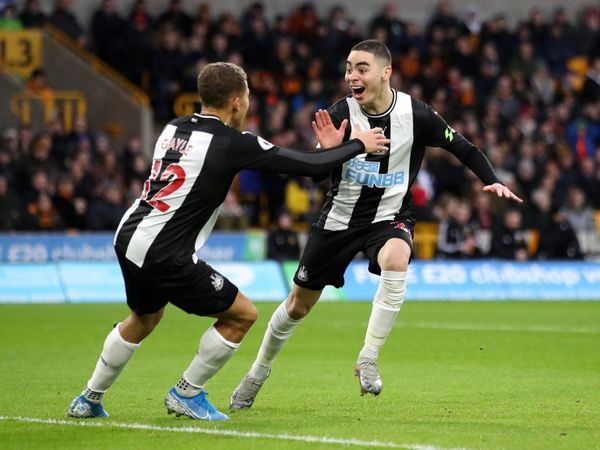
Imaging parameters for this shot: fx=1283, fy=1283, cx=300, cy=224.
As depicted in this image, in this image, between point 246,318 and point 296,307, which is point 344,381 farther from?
point 246,318

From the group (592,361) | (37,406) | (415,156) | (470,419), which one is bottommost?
(592,361)

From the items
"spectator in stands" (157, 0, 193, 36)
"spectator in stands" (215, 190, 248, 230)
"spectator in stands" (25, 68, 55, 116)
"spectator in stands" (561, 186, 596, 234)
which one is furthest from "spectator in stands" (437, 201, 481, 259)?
"spectator in stands" (25, 68, 55, 116)

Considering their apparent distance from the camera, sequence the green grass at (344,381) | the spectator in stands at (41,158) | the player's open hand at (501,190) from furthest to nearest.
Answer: the spectator in stands at (41,158) < the player's open hand at (501,190) < the green grass at (344,381)

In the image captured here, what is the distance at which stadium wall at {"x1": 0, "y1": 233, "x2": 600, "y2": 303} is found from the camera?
20.1 m

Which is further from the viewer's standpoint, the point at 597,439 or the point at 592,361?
the point at 592,361

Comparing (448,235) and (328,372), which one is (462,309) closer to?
(448,235)

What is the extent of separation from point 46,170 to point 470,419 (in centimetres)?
1551

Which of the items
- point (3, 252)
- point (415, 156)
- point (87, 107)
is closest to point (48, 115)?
point (87, 107)

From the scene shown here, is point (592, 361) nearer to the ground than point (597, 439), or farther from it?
nearer to the ground

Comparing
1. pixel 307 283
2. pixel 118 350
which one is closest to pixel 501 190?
pixel 307 283

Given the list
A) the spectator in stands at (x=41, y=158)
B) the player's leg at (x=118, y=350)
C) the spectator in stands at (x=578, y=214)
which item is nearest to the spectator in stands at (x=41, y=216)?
the spectator in stands at (x=41, y=158)

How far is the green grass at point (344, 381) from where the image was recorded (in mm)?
7559

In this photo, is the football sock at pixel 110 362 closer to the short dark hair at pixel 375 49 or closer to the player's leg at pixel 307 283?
the player's leg at pixel 307 283

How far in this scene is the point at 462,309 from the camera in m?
19.6
